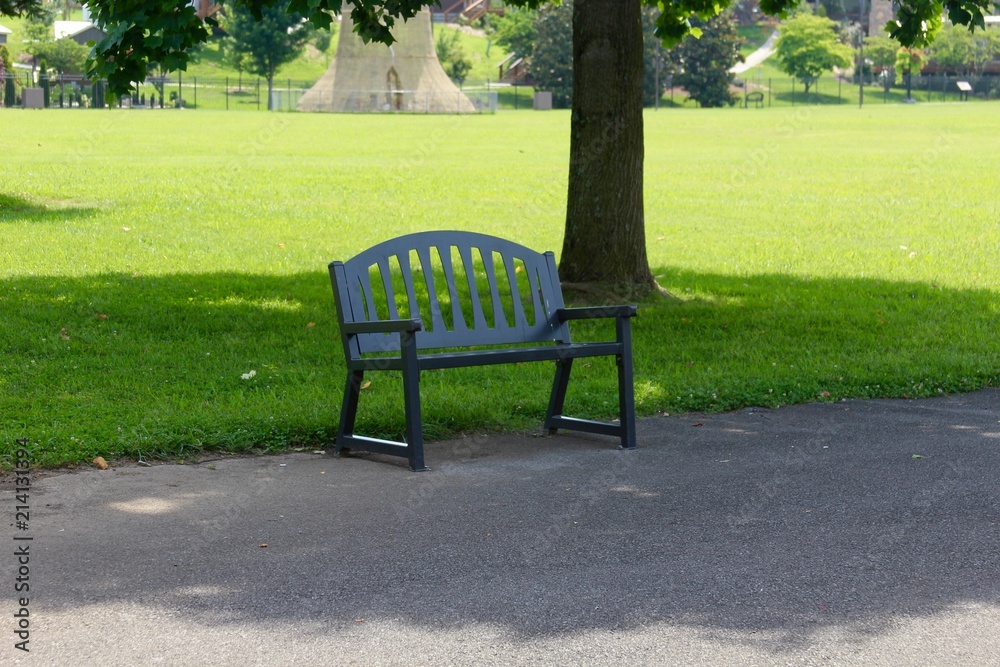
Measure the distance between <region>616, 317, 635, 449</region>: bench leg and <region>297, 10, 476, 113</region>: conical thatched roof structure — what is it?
70407 millimetres

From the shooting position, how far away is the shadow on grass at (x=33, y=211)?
16.6 m

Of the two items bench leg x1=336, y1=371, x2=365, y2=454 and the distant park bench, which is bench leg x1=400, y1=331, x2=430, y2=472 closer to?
bench leg x1=336, y1=371, x2=365, y2=454

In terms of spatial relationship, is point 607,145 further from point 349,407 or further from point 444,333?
point 349,407

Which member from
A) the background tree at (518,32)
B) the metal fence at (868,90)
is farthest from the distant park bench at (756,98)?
the background tree at (518,32)

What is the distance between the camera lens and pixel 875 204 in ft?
66.8

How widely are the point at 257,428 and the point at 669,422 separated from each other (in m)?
2.27

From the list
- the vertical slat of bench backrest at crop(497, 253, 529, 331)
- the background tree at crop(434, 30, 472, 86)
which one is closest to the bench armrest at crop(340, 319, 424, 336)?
the vertical slat of bench backrest at crop(497, 253, 529, 331)

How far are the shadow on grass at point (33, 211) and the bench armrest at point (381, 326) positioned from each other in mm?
11559

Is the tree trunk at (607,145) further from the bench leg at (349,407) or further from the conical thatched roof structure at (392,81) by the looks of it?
the conical thatched roof structure at (392,81)

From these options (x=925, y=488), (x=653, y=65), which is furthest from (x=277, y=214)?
(x=653, y=65)

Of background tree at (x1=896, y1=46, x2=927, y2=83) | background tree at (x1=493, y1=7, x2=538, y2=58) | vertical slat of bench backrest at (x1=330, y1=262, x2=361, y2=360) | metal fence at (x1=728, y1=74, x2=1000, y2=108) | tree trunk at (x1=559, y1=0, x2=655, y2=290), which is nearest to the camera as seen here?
vertical slat of bench backrest at (x1=330, y1=262, x2=361, y2=360)

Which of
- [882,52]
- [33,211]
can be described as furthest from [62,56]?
[33,211]

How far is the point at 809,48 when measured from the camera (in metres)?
110

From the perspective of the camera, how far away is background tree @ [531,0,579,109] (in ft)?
305
